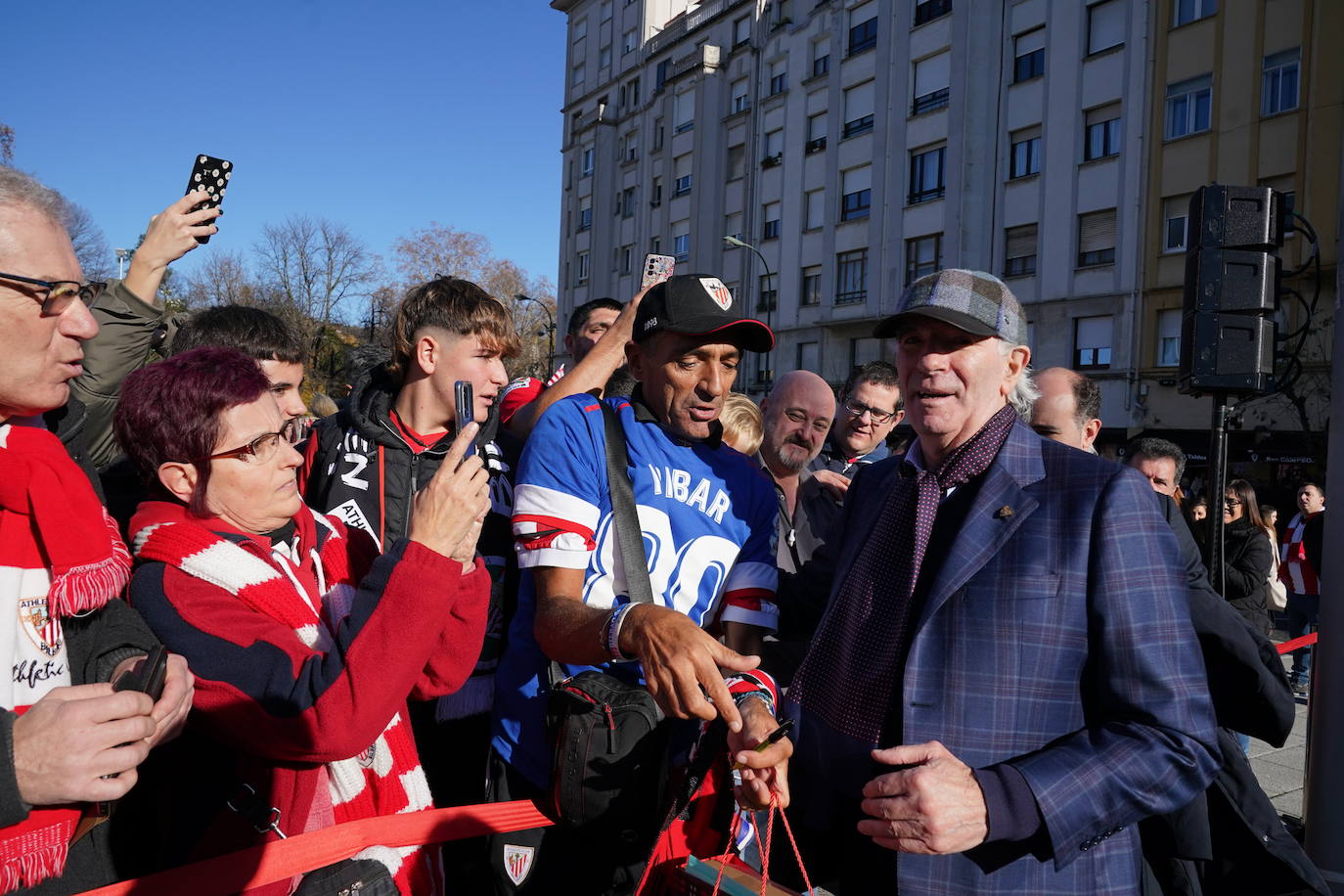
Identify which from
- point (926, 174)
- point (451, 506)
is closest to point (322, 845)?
A: point (451, 506)

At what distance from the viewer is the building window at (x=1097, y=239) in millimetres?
23203

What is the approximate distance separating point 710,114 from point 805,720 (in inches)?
1465

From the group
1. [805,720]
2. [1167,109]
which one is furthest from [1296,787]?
[1167,109]

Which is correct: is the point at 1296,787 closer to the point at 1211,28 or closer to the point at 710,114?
the point at 1211,28

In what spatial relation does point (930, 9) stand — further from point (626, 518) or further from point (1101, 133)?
point (626, 518)

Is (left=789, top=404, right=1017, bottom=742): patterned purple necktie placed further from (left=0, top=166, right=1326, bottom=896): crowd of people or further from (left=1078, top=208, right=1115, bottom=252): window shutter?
(left=1078, top=208, right=1115, bottom=252): window shutter

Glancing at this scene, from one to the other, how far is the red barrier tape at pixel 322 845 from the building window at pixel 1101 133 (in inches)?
973

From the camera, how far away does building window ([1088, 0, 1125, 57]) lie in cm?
2311

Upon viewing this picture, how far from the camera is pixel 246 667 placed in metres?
1.93

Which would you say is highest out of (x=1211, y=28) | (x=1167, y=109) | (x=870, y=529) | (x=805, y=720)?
(x=1211, y=28)

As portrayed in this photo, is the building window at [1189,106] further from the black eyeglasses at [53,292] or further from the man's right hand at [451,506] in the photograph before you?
the black eyeglasses at [53,292]

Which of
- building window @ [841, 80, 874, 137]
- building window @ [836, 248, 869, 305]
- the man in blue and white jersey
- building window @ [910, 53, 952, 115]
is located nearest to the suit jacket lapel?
the man in blue and white jersey

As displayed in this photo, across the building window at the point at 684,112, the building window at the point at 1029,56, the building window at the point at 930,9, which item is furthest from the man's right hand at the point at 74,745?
the building window at the point at 684,112

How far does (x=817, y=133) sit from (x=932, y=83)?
16.6 feet
